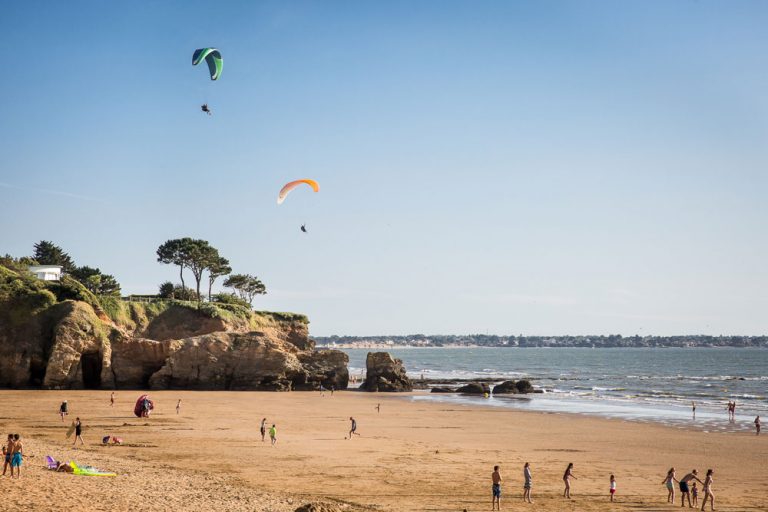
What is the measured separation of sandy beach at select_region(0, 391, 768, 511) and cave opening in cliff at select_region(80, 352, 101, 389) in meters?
6.60

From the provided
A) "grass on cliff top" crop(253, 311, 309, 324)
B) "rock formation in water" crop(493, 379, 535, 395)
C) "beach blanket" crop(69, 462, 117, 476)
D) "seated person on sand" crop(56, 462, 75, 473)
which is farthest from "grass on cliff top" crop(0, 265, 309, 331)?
"beach blanket" crop(69, 462, 117, 476)

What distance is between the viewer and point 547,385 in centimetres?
8469

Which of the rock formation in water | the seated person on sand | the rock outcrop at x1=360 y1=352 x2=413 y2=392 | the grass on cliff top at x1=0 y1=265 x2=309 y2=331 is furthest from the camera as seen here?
the rock formation in water

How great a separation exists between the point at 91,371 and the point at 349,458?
36396 millimetres

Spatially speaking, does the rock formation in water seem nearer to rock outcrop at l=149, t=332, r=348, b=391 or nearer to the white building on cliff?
rock outcrop at l=149, t=332, r=348, b=391

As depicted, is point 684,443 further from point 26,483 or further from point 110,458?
point 26,483

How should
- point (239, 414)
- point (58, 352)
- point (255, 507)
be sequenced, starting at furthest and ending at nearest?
point (58, 352)
point (239, 414)
point (255, 507)

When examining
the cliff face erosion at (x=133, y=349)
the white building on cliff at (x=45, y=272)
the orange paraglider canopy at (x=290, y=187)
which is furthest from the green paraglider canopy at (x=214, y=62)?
the white building on cliff at (x=45, y=272)

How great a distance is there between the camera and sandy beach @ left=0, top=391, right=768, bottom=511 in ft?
66.0

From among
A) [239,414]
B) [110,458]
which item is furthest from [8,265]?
[110,458]

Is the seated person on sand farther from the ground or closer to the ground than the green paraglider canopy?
closer to the ground

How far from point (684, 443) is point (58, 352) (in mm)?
44257

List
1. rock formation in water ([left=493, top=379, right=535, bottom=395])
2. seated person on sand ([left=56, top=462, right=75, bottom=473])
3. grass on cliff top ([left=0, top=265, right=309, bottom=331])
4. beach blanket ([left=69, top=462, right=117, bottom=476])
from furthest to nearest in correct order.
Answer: rock formation in water ([left=493, top=379, right=535, bottom=395])
grass on cliff top ([left=0, top=265, right=309, bottom=331])
seated person on sand ([left=56, top=462, right=75, bottom=473])
beach blanket ([left=69, top=462, right=117, bottom=476])

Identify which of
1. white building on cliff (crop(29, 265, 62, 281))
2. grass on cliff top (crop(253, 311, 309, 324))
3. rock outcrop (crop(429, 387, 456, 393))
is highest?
white building on cliff (crop(29, 265, 62, 281))
